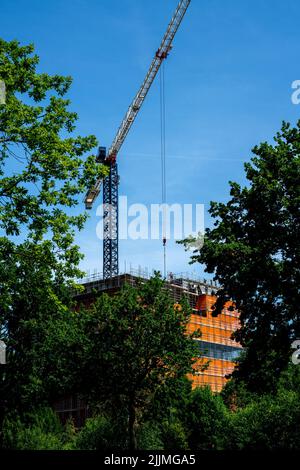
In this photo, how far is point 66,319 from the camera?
5706 cm

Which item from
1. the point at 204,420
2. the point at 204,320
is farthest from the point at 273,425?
the point at 204,320

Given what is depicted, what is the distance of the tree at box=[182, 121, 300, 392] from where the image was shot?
98.0 feet

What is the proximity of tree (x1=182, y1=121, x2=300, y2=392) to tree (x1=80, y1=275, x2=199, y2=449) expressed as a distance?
596 inches

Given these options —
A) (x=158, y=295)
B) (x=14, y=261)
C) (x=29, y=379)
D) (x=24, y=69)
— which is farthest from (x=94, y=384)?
(x=24, y=69)

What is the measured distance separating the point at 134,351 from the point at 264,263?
19.1 metres

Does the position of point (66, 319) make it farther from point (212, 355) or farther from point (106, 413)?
point (212, 355)

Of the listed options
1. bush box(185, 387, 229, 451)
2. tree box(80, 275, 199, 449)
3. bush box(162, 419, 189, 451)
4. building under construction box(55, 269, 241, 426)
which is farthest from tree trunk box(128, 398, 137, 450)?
building under construction box(55, 269, 241, 426)

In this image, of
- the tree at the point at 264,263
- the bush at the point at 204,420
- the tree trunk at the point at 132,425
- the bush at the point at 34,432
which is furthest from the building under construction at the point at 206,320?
the tree at the point at 264,263

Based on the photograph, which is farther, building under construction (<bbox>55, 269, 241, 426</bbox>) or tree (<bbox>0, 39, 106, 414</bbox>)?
building under construction (<bbox>55, 269, 241, 426</bbox>)

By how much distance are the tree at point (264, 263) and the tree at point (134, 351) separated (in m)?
15.1

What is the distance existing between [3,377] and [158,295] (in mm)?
19804

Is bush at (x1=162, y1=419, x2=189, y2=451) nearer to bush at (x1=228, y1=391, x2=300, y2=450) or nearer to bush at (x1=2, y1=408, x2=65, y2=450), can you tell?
bush at (x1=2, y1=408, x2=65, y2=450)

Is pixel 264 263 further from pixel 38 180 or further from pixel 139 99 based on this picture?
pixel 139 99

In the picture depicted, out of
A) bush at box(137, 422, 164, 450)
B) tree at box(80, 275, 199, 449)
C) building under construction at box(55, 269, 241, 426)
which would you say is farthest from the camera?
building under construction at box(55, 269, 241, 426)
